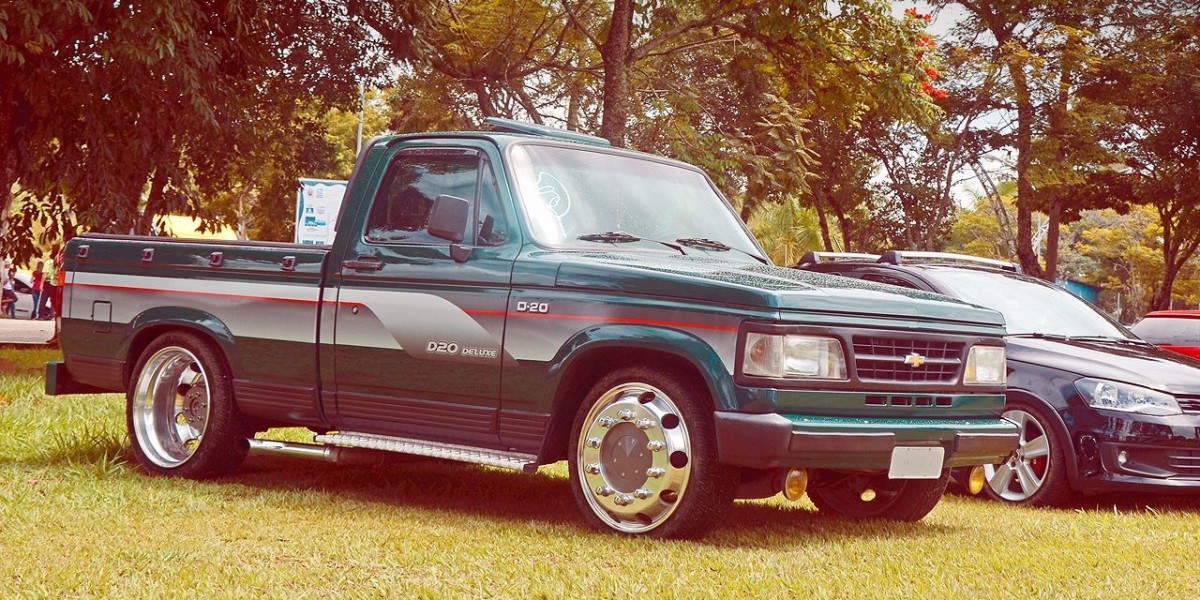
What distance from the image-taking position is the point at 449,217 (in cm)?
727

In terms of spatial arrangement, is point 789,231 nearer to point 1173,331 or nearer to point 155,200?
point 155,200

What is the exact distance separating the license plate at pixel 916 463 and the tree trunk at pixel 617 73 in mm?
11969

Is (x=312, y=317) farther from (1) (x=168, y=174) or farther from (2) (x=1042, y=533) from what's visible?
(1) (x=168, y=174)

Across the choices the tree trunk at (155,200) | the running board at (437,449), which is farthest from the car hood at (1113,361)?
the tree trunk at (155,200)

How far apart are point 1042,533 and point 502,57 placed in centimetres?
1823

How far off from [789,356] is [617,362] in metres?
0.94

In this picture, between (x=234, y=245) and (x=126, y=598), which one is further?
(x=234, y=245)

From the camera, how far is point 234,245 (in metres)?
8.48

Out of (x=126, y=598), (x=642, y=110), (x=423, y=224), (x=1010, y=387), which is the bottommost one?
(x=126, y=598)

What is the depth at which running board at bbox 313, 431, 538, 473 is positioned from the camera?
7.06 meters

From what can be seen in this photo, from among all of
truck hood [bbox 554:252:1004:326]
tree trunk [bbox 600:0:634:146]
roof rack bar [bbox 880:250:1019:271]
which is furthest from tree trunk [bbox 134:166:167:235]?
truck hood [bbox 554:252:1004:326]

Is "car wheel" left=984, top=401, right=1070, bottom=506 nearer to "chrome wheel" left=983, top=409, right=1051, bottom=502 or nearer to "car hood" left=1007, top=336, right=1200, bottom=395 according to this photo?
"chrome wheel" left=983, top=409, right=1051, bottom=502

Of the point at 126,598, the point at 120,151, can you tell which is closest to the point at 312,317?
the point at 126,598

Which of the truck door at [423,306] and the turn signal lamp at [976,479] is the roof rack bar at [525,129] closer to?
the truck door at [423,306]
